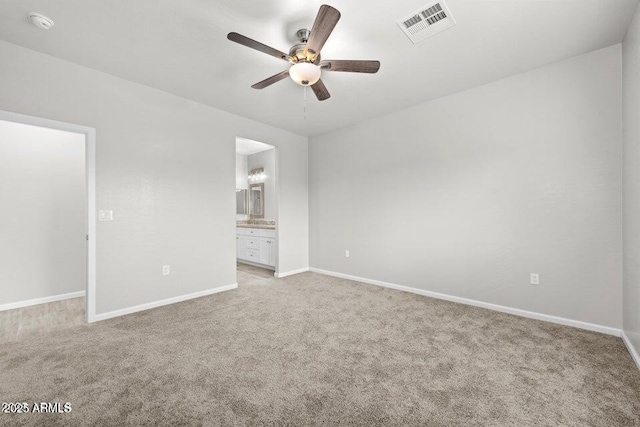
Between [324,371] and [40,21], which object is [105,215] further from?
[324,371]

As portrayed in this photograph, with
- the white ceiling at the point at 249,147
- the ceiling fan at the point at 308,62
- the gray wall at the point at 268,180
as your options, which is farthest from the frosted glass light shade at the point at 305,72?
the gray wall at the point at 268,180

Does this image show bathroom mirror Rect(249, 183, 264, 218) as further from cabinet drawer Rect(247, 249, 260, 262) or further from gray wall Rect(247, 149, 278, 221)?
cabinet drawer Rect(247, 249, 260, 262)

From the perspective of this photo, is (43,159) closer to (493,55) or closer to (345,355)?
(345,355)

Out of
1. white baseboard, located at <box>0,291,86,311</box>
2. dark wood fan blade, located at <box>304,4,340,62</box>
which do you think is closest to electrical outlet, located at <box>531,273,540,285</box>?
dark wood fan blade, located at <box>304,4,340,62</box>

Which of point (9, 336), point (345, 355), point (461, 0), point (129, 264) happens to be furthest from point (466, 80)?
point (9, 336)

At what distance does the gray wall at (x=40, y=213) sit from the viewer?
10.8 feet

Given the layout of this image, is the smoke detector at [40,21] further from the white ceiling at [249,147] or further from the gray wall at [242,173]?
the gray wall at [242,173]

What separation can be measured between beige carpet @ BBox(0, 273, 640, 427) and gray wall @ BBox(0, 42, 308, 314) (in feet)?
2.10

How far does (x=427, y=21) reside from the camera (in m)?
2.17

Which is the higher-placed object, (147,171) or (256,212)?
(147,171)

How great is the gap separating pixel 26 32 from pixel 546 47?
459 cm

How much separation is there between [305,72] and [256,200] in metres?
4.78

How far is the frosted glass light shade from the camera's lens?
2.16 metres

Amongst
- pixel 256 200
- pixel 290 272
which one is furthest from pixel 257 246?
pixel 256 200
